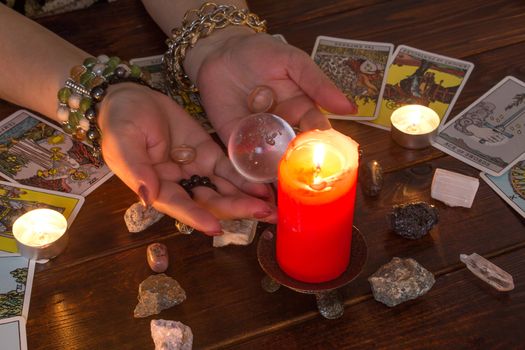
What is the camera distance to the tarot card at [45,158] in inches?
50.0

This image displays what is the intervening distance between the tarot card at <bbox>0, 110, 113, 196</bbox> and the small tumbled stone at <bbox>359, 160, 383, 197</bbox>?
19.1 inches

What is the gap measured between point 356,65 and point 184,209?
634 mm

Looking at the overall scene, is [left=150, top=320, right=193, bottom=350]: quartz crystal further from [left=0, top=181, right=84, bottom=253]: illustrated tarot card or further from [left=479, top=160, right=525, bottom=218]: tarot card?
[left=479, top=160, right=525, bottom=218]: tarot card

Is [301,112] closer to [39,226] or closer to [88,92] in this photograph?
[88,92]

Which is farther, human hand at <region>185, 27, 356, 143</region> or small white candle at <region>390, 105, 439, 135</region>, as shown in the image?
small white candle at <region>390, 105, 439, 135</region>

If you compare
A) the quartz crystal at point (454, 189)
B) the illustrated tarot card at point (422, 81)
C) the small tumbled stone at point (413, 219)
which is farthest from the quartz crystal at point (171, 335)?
the illustrated tarot card at point (422, 81)

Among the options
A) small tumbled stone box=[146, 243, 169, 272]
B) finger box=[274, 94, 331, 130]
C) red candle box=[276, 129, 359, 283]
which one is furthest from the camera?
finger box=[274, 94, 331, 130]

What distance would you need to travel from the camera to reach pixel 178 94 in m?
1.44

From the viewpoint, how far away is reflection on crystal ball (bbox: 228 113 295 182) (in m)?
1.08

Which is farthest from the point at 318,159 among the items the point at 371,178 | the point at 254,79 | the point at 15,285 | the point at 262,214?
the point at 15,285

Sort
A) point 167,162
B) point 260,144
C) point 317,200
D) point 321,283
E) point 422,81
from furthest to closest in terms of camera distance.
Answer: point 422,81 → point 167,162 → point 260,144 → point 321,283 → point 317,200

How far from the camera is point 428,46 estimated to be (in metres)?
1.52

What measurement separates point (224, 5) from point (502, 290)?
81 cm

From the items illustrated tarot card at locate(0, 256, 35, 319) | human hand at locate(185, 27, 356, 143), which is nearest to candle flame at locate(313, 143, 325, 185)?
human hand at locate(185, 27, 356, 143)
